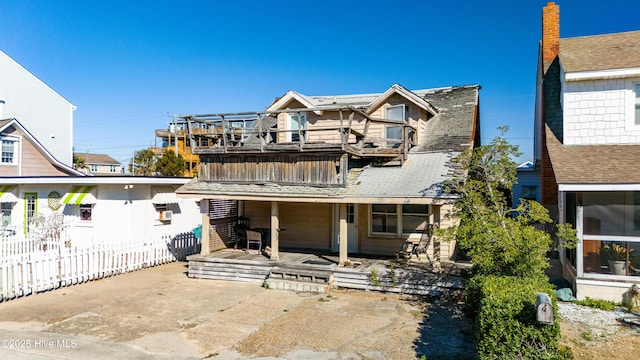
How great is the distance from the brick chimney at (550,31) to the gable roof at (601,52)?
0.29 meters

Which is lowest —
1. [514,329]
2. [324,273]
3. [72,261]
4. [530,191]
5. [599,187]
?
[324,273]

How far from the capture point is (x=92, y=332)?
28.7 feet

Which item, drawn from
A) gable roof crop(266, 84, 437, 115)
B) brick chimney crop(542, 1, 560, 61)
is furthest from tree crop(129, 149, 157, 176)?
brick chimney crop(542, 1, 560, 61)

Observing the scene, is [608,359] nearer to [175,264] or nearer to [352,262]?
[352,262]

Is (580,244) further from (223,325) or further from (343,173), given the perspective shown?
(223,325)

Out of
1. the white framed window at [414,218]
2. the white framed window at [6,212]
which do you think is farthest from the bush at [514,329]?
the white framed window at [6,212]

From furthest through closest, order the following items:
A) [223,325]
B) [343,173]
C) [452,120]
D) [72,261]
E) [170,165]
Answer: [170,165] < [452,120] < [343,173] < [72,261] < [223,325]

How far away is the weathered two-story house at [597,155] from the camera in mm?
9992

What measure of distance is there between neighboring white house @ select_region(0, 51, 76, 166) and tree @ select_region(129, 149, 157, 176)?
14.7 metres

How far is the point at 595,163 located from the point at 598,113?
1.90 m

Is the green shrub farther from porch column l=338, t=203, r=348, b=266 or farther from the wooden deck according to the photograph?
porch column l=338, t=203, r=348, b=266

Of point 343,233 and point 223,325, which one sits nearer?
point 223,325

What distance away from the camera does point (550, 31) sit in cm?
1462

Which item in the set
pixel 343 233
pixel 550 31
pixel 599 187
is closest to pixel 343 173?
pixel 343 233
